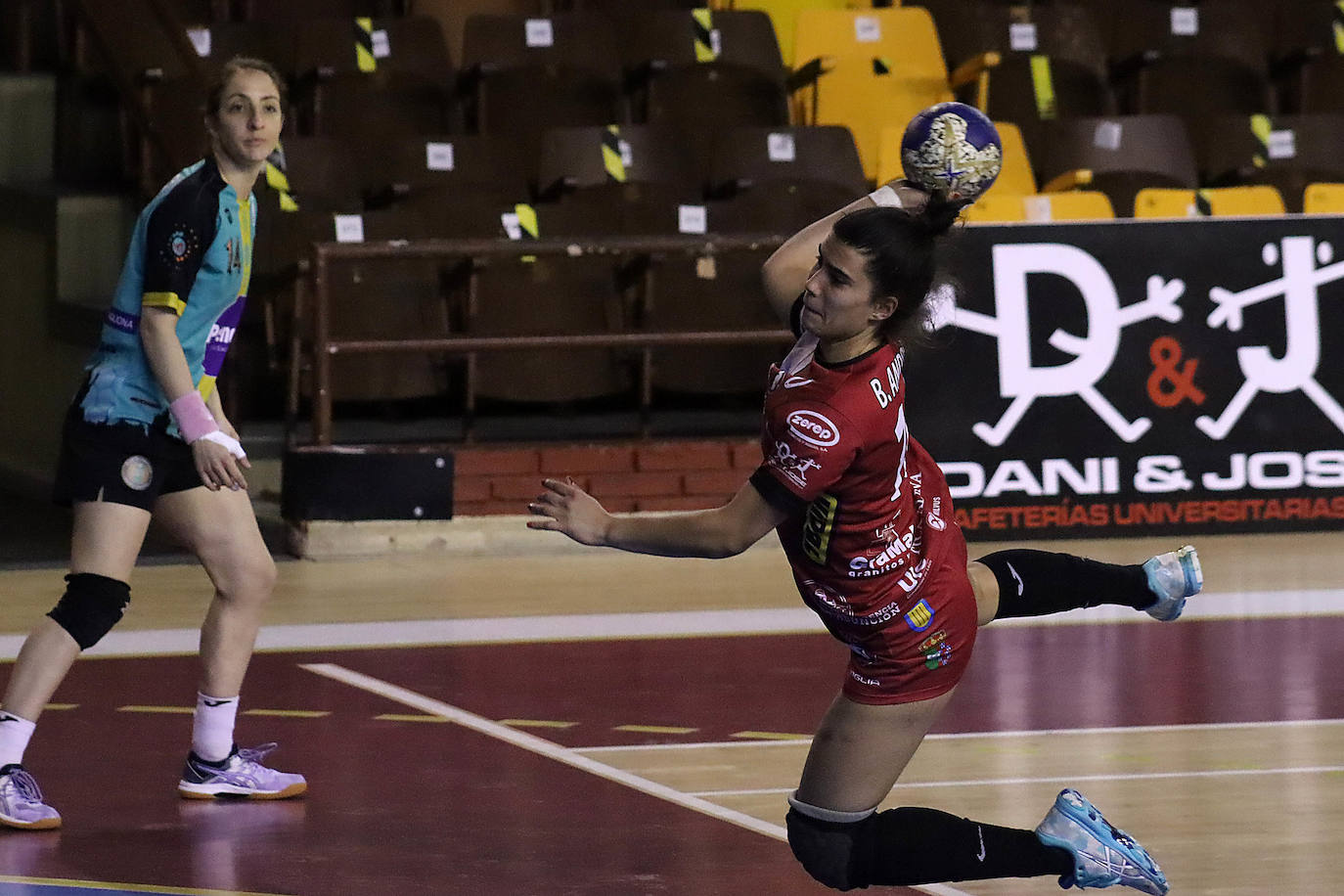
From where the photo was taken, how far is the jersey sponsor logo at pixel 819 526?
4293 millimetres

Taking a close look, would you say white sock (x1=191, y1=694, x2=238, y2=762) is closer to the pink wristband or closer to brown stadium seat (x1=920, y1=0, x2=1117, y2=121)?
the pink wristband

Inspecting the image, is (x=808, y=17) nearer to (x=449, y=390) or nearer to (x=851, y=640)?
(x=449, y=390)

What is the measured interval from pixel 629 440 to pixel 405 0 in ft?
12.2

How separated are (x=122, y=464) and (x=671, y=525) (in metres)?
1.90

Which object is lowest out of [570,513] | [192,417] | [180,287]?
[570,513]

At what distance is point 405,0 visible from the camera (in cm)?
1309

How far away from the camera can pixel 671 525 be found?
4.28 m

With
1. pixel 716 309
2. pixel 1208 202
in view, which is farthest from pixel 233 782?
pixel 1208 202

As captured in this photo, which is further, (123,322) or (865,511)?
(123,322)

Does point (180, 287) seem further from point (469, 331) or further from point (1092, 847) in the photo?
point (469, 331)

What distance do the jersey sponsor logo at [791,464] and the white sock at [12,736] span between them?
235 cm

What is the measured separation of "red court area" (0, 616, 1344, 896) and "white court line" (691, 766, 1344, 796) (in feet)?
1.02

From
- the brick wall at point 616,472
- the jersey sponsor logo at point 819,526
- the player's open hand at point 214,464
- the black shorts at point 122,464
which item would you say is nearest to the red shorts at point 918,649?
the jersey sponsor logo at point 819,526

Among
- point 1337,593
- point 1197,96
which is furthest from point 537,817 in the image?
point 1197,96
